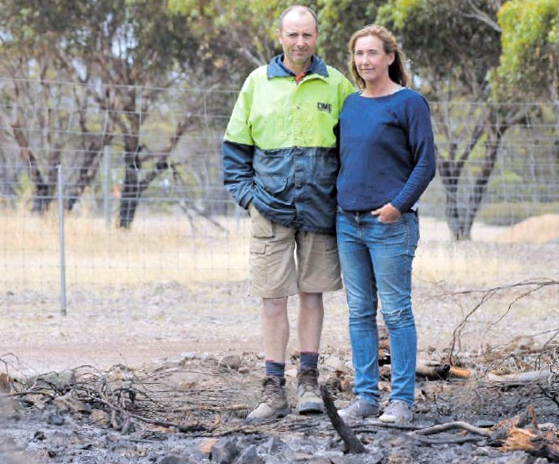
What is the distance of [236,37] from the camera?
22906mm

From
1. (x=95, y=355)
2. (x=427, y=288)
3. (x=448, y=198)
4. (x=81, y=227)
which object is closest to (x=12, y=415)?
(x=95, y=355)

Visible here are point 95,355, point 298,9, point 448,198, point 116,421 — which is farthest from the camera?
point 448,198

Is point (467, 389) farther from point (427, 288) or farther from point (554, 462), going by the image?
point (427, 288)

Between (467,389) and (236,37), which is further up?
(236,37)

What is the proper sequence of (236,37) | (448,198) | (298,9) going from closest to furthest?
1. (298,9)
2. (448,198)
3. (236,37)

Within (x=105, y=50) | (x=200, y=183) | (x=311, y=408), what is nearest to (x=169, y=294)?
(x=200, y=183)

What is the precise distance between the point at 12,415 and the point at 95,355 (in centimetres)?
298

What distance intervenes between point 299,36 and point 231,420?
1877 mm

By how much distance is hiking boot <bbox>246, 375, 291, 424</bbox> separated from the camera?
225 inches

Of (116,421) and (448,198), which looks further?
(448,198)

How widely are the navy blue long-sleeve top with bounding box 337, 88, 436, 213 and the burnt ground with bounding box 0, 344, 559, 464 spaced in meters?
1.05

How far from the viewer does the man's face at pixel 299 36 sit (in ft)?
18.9

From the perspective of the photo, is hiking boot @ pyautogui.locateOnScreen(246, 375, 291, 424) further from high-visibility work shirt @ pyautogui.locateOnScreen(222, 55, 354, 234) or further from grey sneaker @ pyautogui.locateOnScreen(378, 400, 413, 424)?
high-visibility work shirt @ pyautogui.locateOnScreen(222, 55, 354, 234)

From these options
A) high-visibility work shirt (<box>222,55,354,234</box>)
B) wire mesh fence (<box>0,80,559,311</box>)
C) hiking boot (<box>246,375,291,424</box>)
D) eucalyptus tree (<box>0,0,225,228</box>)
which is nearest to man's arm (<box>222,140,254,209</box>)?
high-visibility work shirt (<box>222,55,354,234</box>)
